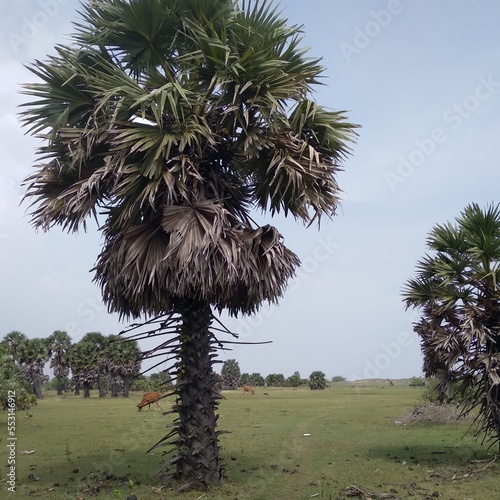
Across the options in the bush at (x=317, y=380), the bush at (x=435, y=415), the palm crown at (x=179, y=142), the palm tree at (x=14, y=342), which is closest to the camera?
the palm crown at (x=179, y=142)

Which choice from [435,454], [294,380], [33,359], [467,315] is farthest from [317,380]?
[467,315]

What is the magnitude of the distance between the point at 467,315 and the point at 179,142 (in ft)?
24.0

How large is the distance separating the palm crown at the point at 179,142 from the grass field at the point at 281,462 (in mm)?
3427

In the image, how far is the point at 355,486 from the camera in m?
9.97

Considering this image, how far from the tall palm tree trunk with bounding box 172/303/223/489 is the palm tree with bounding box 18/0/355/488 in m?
0.02

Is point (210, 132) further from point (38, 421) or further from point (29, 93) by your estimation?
point (38, 421)

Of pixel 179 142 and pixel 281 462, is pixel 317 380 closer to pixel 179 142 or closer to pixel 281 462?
pixel 281 462

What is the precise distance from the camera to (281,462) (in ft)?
43.4

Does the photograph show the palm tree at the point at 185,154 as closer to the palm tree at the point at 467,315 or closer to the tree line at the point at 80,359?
the palm tree at the point at 467,315

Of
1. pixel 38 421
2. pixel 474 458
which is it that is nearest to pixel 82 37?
pixel 474 458

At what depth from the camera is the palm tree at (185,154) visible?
8.91 metres

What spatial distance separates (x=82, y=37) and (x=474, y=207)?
9.03 metres

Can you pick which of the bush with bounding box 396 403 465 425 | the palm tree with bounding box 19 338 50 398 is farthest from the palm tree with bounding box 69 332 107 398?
the bush with bounding box 396 403 465 425

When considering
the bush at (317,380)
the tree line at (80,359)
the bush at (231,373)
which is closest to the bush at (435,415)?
the tree line at (80,359)
